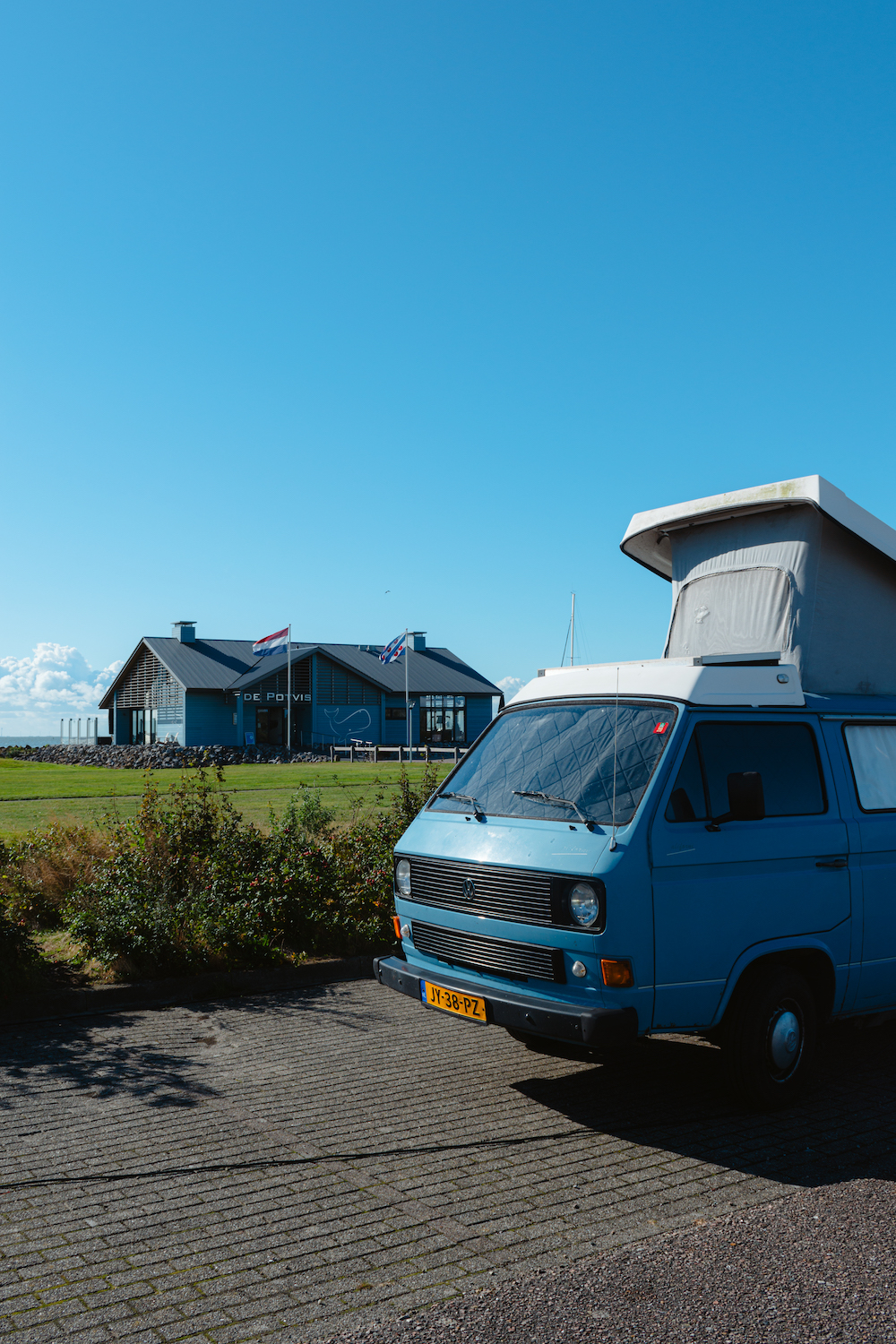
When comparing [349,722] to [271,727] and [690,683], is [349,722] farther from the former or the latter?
[690,683]

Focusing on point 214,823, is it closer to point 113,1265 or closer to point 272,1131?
point 272,1131

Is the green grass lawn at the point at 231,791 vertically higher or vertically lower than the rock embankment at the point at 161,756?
lower

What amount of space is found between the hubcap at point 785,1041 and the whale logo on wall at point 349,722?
57.6 m

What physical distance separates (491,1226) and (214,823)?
6441mm

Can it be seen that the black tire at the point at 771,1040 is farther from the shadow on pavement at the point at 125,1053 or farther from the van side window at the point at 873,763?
the shadow on pavement at the point at 125,1053

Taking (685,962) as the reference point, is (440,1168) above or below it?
below

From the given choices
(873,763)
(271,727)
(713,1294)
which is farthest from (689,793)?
(271,727)

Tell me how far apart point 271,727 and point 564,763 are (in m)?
56.9

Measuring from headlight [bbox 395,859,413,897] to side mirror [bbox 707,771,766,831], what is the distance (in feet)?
6.29

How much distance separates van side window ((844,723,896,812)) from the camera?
6.44 metres

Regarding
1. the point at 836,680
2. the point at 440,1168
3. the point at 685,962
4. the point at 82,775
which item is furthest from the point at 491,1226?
the point at 82,775

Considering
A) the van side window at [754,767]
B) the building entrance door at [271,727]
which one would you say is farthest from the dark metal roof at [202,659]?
the van side window at [754,767]

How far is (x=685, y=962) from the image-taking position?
5.32 meters

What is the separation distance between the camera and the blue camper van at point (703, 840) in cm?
526
